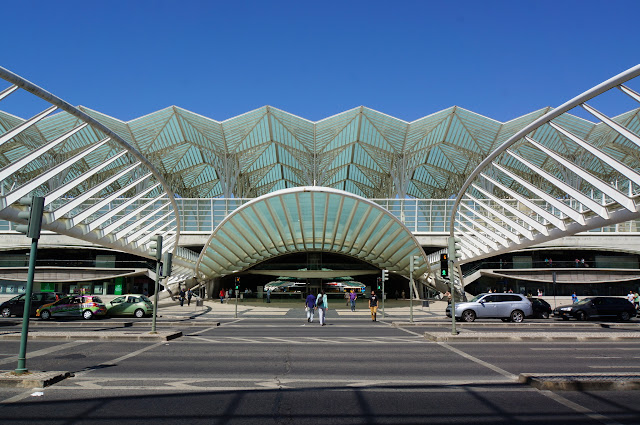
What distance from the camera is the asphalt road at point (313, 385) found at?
6.32 meters

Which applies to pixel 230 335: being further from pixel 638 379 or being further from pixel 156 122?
pixel 156 122

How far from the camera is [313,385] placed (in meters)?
8.27

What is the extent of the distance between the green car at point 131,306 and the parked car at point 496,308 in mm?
16818

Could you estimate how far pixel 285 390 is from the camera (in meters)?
7.85

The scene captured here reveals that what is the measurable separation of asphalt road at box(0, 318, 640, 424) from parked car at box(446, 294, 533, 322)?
10.2 meters

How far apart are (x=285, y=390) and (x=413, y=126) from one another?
53708 mm

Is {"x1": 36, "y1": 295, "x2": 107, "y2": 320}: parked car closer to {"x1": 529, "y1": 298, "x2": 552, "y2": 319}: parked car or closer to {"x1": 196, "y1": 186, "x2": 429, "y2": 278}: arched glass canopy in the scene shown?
{"x1": 196, "y1": 186, "x2": 429, "y2": 278}: arched glass canopy

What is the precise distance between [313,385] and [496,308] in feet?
61.9

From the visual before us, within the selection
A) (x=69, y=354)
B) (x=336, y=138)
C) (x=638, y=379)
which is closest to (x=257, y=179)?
(x=336, y=138)

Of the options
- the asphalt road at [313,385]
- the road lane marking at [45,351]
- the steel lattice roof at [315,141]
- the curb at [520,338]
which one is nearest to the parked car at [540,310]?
the curb at [520,338]

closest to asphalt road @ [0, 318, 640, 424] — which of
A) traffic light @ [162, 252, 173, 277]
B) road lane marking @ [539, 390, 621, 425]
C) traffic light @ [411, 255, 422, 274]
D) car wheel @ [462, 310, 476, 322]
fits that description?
road lane marking @ [539, 390, 621, 425]

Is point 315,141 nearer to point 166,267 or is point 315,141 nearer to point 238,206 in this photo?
point 238,206

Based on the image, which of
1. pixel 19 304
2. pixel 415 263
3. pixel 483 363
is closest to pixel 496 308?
pixel 415 263

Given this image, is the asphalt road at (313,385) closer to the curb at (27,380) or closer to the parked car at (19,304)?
the curb at (27,380)
